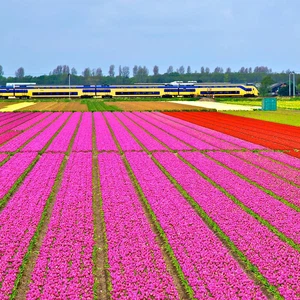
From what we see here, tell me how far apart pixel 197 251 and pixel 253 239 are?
5.25ft

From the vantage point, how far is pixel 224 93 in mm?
132000

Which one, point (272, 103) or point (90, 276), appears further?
point (272, 103)

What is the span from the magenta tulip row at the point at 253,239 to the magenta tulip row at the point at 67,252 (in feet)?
11.0

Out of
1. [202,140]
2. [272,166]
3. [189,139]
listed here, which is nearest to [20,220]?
[272,166]

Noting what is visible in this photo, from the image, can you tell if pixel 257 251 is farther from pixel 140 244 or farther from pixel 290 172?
pixel 290 172

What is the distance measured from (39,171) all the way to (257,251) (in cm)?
1134

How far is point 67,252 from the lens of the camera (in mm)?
9141

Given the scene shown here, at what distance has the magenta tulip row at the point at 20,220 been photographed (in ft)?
27.3

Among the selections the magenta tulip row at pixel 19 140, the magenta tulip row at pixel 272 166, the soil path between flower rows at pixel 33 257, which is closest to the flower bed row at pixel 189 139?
the magenta tulip row at pixel 272 166

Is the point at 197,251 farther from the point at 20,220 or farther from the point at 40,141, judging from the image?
the point at 40,141

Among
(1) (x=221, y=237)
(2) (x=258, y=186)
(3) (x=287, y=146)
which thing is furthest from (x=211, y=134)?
(1) (x=221, y=237)

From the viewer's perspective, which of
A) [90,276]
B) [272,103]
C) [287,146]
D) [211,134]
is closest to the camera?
[90,276]

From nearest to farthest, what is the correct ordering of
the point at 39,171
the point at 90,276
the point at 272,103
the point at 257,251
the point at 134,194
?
the point at 90,276 → the point at 257,251 → the point at 134,194 → the point at 39,171 → the point at 272,103

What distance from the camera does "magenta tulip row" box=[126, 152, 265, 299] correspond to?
24.7 feet
